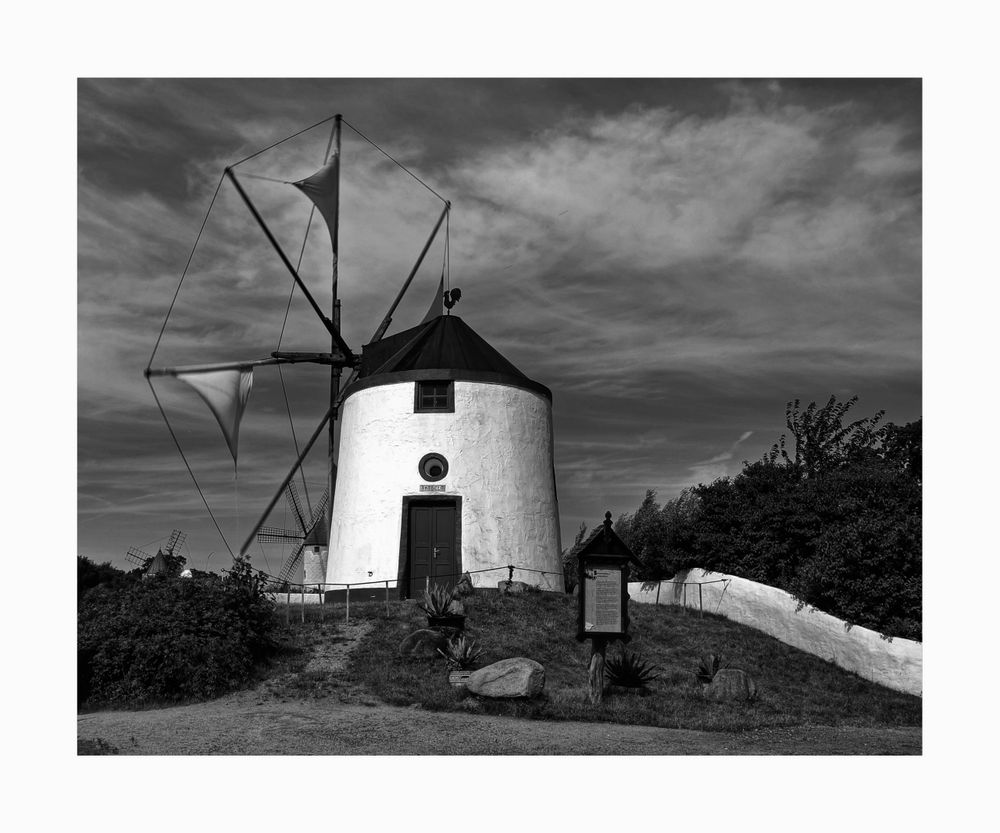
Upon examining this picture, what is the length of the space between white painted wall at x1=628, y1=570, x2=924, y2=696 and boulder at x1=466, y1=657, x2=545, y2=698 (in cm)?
612

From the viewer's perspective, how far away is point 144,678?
13438 mm

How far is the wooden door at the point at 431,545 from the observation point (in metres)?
19.8

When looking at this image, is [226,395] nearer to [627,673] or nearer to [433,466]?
[433,466]

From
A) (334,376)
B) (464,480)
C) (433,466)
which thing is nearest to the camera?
(464,480)

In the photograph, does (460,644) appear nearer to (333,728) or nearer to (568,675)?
(568,675)

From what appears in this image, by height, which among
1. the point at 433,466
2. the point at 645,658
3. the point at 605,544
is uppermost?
the point at 433,466

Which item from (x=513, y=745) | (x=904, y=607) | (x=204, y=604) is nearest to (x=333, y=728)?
(x=513, y=745)

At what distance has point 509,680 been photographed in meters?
12.8

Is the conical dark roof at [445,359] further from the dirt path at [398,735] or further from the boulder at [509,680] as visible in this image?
the dirt path at [398,735]

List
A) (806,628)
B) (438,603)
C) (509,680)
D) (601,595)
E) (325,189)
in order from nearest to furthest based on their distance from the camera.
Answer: (509,680) < (601,595) < (438,603) < (806,628) < (325,189)

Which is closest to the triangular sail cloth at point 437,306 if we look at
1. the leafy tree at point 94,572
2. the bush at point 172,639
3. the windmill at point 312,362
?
the windmill at point 312,362

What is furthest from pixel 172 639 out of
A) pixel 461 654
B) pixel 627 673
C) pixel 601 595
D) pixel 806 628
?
pixel 806 628

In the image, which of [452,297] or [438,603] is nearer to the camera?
[438,603]

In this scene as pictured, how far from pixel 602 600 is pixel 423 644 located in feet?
11.0
